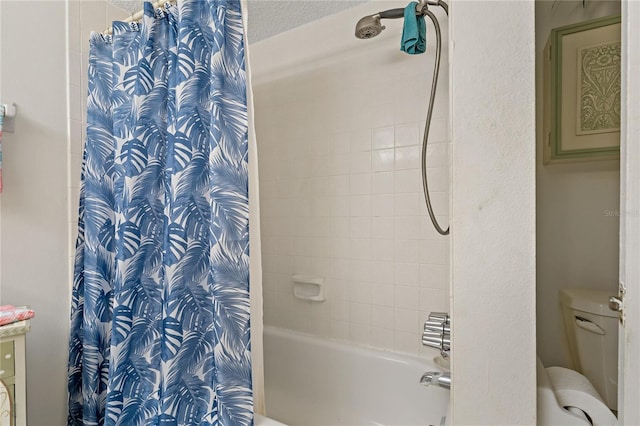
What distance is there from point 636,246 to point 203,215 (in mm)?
1033

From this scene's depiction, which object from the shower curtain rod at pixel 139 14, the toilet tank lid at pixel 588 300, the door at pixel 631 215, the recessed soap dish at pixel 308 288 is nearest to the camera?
the door at pixel 631 215

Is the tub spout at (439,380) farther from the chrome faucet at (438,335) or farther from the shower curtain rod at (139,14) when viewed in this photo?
the shower curtain rod at (139,14)

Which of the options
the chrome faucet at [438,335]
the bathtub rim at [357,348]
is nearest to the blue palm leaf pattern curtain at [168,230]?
the chrome faucet at [438,335]

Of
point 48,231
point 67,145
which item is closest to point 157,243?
point 48,231

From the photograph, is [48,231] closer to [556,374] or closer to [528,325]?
[528,325]

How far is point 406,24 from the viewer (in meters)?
1.32

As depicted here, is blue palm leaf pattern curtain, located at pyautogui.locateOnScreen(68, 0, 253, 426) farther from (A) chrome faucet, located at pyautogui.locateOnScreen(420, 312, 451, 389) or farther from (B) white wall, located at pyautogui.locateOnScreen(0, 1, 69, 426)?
(A) chrome faucet, located at pyautogui.locateOnScreen(420, 312, 451, 389)

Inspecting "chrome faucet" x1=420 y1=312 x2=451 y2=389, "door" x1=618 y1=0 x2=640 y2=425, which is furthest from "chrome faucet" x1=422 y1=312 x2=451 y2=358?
"door" x1=618 y1=0 x2=640 y2=425

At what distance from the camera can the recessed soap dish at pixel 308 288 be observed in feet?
6.48

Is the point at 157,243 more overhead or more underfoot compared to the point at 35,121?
more underfoot

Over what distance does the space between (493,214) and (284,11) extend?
165 centimetres

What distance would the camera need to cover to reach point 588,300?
107cm

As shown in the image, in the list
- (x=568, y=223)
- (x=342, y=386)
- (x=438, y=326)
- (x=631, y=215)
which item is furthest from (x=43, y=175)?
(x=568, y=223)

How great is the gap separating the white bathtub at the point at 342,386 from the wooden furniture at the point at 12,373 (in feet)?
4.05
